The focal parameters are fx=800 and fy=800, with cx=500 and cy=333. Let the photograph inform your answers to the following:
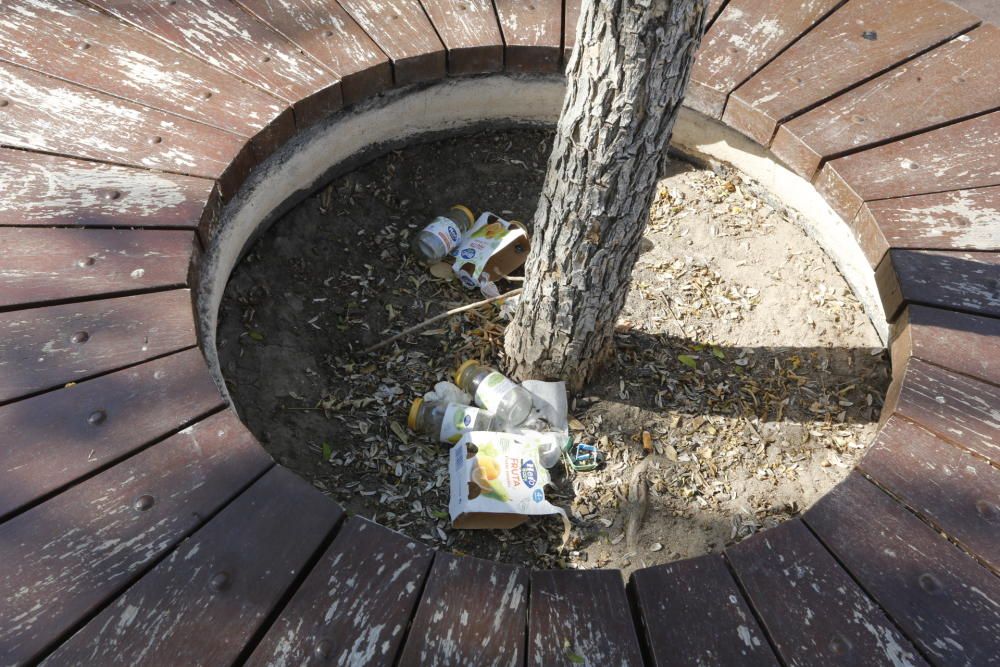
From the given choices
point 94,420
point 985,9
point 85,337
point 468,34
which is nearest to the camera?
point 94,420

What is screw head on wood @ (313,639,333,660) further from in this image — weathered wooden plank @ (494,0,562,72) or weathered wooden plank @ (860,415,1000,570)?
weathered wooden plank @ (494,0,562,72)

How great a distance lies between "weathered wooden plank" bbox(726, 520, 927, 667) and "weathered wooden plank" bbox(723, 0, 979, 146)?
1.52m

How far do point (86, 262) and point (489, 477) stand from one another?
1.20 meters

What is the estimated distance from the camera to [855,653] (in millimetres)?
1598

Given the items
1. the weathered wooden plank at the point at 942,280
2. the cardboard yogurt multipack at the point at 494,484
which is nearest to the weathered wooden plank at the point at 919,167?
the weathered wooden plank at the point at 942,280

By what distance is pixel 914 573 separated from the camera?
1714 millimetres

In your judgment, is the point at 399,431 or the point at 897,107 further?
the point at 897,107

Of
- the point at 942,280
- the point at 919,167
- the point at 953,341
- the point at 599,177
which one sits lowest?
the point at 953,341

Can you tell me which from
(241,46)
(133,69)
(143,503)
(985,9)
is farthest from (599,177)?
(985,9)

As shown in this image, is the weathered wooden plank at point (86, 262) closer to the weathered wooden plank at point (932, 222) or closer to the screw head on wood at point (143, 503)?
the screw head on wood at point (143, 503)

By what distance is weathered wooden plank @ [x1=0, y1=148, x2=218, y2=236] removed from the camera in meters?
2.11

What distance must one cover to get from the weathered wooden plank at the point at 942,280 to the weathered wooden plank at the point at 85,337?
1.93 metres

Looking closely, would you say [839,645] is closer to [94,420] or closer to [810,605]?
[810,605]

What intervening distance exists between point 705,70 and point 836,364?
111 centimetres
